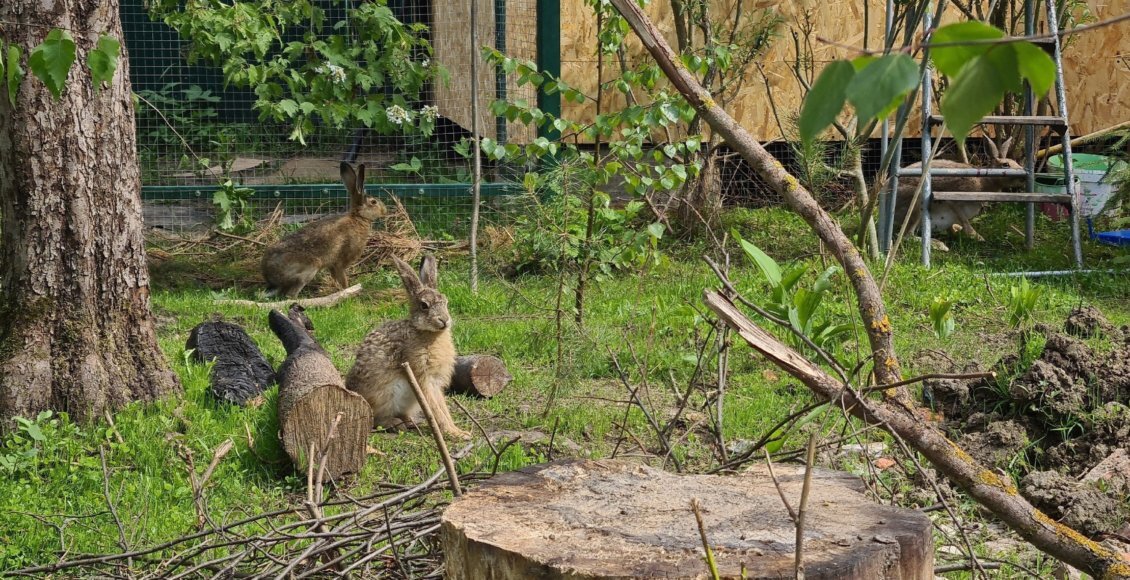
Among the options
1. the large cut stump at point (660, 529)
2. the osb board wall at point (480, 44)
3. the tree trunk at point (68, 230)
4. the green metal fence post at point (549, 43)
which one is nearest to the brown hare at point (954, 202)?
the green metal fence post at point (549, 43)

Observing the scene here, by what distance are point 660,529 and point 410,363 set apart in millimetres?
3394

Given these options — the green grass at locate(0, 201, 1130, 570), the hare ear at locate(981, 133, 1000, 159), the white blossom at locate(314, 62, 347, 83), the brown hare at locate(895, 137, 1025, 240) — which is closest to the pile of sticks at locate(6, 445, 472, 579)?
the green grass at locate(0, 201, 1130, 570)

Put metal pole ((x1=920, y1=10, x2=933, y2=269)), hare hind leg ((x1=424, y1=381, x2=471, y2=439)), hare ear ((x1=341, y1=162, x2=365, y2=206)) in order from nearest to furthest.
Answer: hare hind leg ((x1=424, y1=381, x2=471, y2=439)) < metal pole ((x1=920, y1=10, x2=933, y2=269)) < hare ear ((x1=341, y1=162, x2=365, y2=206))

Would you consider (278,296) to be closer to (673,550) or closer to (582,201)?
(582,201)

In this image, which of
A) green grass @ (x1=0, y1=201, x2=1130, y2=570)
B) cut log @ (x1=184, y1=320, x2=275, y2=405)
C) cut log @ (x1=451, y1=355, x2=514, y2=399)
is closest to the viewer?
green grass @ (x1=0, y1=201, x2=1130, y2=570)

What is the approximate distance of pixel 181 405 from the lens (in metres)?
5.84

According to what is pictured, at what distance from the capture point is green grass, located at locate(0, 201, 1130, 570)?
15.9 ft

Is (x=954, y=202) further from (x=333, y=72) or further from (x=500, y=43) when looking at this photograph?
(x=333, y=72)

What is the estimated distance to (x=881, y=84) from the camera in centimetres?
127

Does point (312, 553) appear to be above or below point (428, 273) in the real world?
below

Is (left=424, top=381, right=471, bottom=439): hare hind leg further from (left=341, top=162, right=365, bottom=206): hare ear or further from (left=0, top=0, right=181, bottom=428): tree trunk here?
(left=341, top=162, right=365, bottom=206): hare ear

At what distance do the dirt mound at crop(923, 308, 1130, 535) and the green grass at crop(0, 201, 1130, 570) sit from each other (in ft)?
2.05

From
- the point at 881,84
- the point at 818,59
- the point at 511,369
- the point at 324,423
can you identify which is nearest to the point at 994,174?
the point at 818,59

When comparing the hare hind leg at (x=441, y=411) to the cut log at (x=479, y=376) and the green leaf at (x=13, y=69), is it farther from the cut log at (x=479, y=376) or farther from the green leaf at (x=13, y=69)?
the green leaf at (x=13, y=69)
